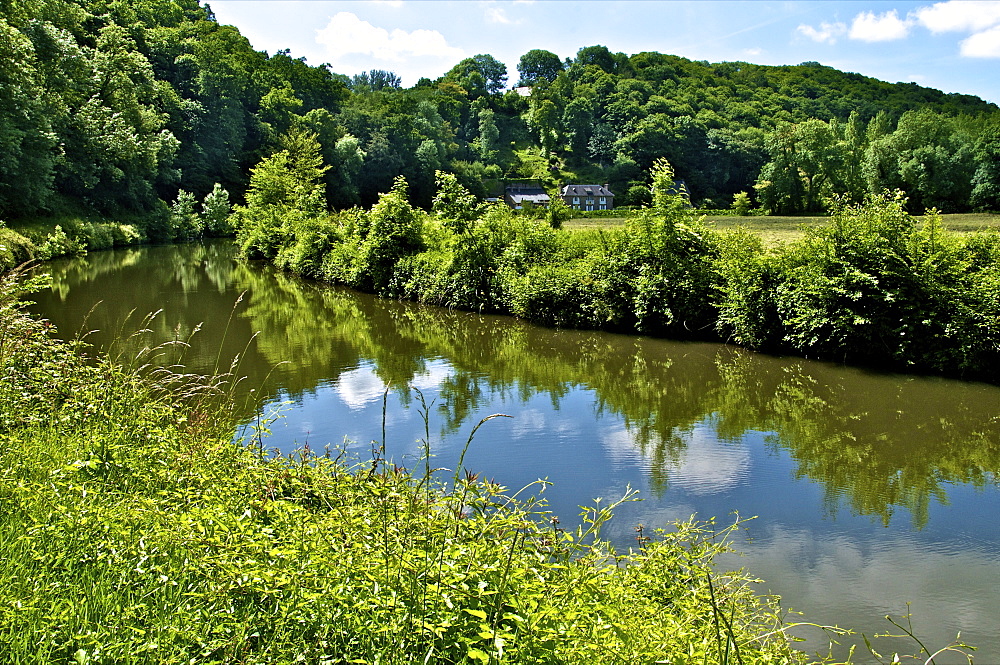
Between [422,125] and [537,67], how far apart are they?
8256 cm

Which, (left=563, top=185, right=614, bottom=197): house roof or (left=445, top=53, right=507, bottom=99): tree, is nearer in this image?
(left=563, top=185, right=614, bottom=197): house roof

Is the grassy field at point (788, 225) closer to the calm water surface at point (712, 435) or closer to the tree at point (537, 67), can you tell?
the calm water surface at point (712, 435)

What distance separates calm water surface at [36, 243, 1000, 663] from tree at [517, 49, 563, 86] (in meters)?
148

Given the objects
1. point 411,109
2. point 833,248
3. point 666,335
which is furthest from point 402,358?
point 411,109

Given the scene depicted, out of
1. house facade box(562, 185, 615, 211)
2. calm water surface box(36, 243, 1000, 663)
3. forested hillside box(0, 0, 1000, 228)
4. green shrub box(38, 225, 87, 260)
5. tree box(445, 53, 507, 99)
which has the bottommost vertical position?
calm water surface box(36, 243, 1000, 663)

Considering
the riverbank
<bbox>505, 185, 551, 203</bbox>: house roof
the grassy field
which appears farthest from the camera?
<bbox>505, 185, 551, 203</bbox>: house roof

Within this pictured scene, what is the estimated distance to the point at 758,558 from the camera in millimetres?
5461

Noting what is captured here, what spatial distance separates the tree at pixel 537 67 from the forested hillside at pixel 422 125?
21.3 meters

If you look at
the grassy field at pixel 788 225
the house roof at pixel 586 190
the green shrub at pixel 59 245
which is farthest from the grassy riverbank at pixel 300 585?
the house roof at pixel 586 190

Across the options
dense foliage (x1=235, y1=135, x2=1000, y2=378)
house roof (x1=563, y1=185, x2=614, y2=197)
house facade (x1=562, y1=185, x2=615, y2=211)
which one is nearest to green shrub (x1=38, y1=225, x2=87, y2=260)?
dense foliage (x1=235, y1=135, x2=1000, y2=378)

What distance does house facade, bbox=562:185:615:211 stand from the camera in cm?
8797

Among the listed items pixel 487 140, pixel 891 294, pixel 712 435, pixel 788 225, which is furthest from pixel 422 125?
pixel 712 435

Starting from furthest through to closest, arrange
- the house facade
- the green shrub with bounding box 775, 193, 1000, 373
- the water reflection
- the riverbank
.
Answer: the house facade < the riverbank < the green shrub with bounding box 775, 193, 1000, 373 < the water reflection

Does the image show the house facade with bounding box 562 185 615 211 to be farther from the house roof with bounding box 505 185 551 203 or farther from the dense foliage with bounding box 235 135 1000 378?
the dense foliage with bounding box 235 135 1000 378
